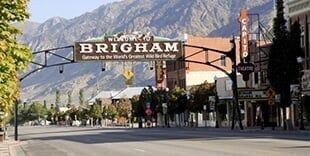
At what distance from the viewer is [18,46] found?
20.5 meters

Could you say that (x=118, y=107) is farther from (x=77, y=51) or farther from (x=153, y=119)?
(x=77, y=51)

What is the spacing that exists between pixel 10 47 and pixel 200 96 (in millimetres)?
85124

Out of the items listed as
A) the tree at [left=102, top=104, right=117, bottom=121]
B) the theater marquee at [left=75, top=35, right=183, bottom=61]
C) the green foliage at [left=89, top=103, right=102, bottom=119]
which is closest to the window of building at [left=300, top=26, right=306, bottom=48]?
the theater marquee at [left=75, top=35, right=183, bottom=61]

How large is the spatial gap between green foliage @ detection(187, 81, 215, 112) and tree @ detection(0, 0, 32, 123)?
8116 centimetres

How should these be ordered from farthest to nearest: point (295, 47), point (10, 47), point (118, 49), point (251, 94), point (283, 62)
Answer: point (251, 94)
point (118, 49)
point (295, 47)
point (283, 62)
point (10, 47)

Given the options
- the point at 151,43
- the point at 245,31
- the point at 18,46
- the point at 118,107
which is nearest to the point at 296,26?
the point at 151,43

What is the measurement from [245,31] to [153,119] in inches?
2307

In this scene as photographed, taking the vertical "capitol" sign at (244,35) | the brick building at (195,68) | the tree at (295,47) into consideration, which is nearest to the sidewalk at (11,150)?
the tree at (295,47)

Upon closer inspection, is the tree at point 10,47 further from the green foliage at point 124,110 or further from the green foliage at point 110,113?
the green foliage at point 110,113

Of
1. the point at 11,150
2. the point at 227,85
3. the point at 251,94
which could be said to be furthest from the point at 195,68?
the point at 11,150

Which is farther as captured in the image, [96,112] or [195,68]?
[96,112]

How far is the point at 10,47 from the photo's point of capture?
19906 millimetres

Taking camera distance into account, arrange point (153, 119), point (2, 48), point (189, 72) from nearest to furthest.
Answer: point (2, 48) → point (189, 72) → point (153, 119)

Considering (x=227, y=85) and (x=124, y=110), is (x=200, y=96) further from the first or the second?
(x=124, y=110)
